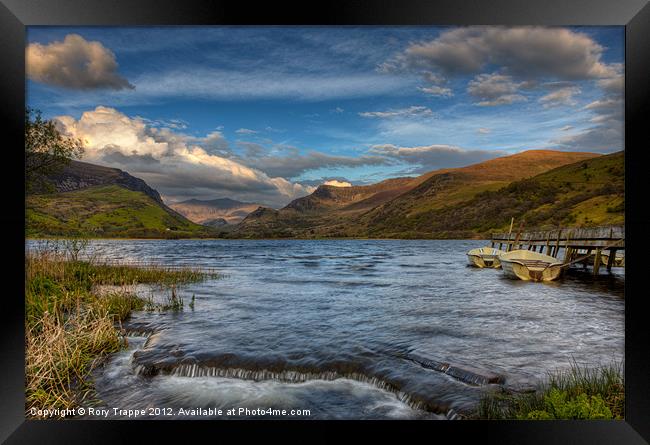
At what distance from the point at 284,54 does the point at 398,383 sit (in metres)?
6.75

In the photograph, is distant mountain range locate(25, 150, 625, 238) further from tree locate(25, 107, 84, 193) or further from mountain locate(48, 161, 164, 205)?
tree locate(25, 107, 84, 193)

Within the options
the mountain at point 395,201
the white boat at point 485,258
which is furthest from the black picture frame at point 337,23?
the white boat at point 485,258

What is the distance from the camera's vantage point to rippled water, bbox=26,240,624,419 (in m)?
5.11

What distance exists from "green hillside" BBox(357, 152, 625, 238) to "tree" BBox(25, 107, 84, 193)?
13724 mm

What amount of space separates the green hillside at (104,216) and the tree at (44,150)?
75 cm

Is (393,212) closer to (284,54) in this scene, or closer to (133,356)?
(284,54)

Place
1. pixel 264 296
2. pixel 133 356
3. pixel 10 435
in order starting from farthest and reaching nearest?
pixel 264 296 < pixel 133 356 < pixel 10 435

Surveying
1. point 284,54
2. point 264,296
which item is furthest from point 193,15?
point 264,296

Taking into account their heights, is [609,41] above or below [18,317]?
above

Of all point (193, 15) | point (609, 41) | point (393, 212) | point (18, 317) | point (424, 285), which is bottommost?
point (424, 285)

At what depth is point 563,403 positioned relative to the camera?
4059mm

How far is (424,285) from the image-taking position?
17.7 m

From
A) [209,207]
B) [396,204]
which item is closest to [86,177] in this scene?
[209,207]

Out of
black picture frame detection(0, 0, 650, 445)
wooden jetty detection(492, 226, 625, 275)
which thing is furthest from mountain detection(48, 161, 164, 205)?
wooden jetty detection(492, 226, 625, 275)
